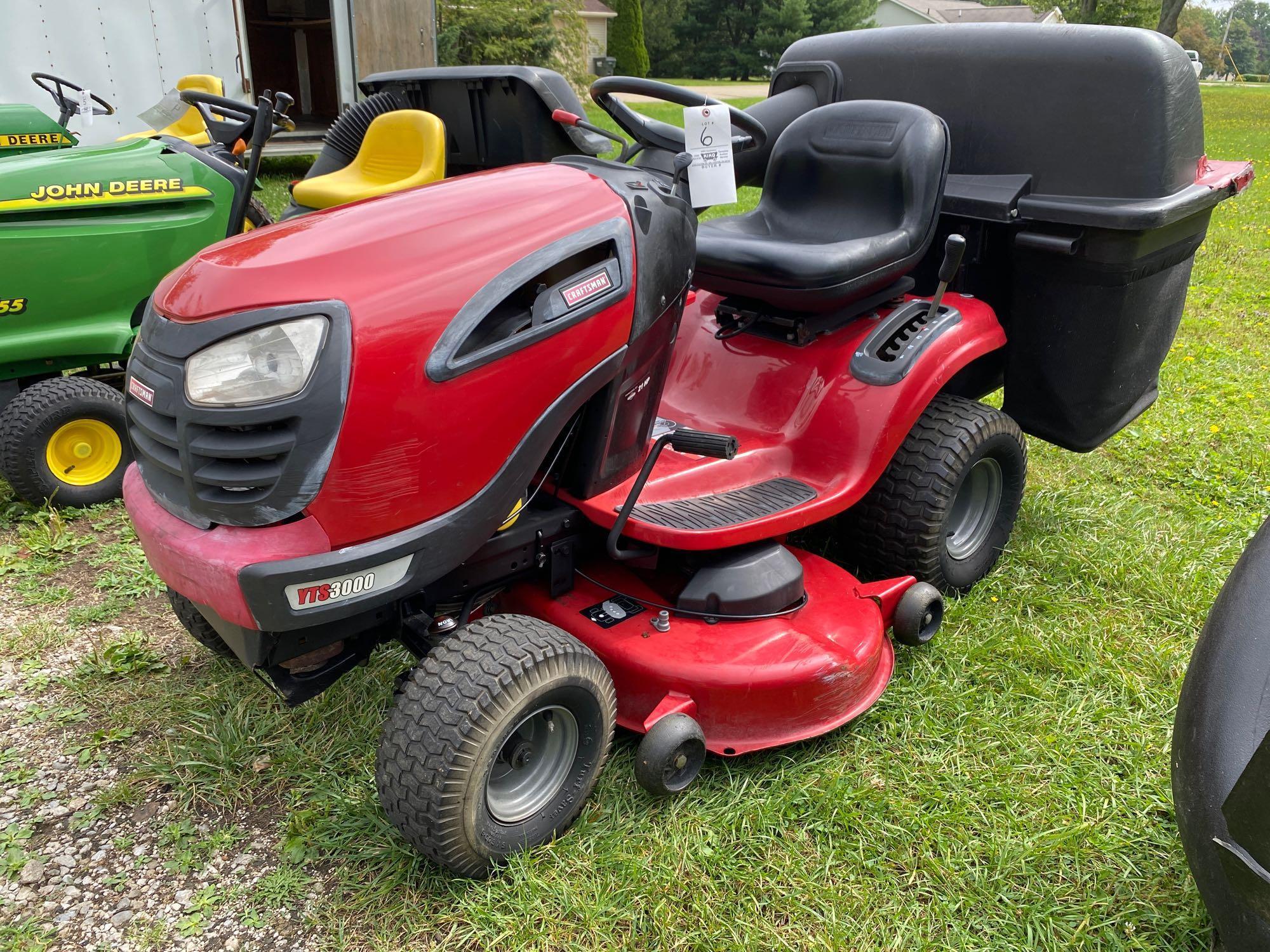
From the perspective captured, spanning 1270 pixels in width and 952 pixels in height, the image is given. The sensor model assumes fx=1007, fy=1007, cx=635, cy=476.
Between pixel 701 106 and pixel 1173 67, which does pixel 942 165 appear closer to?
pixel 1173 67

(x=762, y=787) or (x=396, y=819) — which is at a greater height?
(x=396, y=819)

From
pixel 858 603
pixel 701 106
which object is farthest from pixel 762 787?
pixel 701 106

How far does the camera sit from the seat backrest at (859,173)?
2.46 m

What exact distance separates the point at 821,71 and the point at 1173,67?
3.26ft

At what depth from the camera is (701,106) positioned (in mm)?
1892

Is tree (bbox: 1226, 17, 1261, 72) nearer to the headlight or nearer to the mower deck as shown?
the mower deck

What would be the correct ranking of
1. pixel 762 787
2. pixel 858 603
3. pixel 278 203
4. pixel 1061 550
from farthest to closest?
pixel 278 203 < pixel 1061 550 < pixel 858 603 < pixel 762 787

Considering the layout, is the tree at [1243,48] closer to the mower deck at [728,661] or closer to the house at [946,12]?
the house at [946,12]

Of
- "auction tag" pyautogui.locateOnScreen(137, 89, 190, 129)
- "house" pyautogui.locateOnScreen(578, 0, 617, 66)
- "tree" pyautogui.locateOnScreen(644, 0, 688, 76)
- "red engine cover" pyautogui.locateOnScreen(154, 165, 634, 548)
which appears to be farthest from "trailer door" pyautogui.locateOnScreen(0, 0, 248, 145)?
"tree" pyautogui.locateOnScreen(644, 0, 688, 76)

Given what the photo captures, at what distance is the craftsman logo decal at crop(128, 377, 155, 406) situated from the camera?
1553 mm

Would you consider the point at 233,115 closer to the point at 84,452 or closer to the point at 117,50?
the point at 84,452

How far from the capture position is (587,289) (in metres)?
1.72

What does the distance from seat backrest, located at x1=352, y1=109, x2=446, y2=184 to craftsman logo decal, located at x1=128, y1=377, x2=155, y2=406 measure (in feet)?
6.25

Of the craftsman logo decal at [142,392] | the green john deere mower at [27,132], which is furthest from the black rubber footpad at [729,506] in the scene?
the green john deere mower at [27,132]
